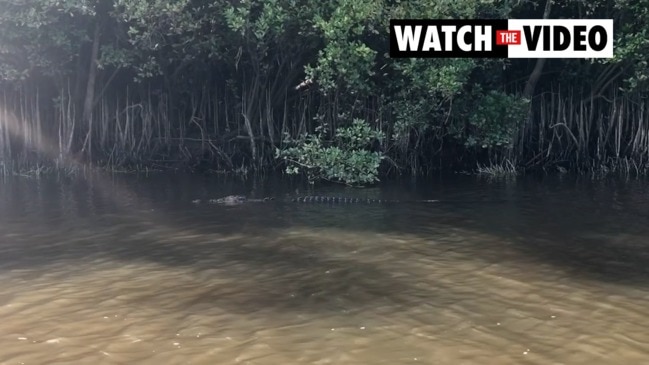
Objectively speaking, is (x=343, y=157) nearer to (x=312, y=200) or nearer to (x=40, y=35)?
(x=312, y=200)

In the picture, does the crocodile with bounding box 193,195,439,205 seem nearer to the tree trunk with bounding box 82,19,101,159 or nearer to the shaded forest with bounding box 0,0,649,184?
the shaded forest with bounding box 0,0,649,184

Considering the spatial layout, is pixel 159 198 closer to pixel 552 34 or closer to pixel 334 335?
pixel 334 335

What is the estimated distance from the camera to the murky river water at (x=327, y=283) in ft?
14.1

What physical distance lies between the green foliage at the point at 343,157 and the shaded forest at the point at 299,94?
36mm

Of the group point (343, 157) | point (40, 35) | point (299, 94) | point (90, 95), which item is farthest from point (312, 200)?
point (90, 95)

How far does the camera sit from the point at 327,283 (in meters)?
5.85

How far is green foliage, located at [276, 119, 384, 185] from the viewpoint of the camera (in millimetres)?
13133

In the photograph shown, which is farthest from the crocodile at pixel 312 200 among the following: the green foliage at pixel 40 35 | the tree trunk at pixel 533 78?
the tree trunk at pixel 533 78

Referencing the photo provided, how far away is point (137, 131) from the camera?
16641mm

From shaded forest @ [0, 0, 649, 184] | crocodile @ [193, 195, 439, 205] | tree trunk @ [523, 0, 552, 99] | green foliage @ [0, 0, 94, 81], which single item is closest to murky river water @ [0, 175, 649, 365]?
crocodile @ [193, 195, 439, 205]

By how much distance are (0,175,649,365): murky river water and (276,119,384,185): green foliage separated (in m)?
2.62

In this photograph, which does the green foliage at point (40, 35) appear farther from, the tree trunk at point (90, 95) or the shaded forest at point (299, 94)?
the tree trunk at point (90, 95)

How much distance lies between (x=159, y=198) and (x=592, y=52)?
9161 millimetres

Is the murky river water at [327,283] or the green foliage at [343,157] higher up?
the green foliage at [343,157]
